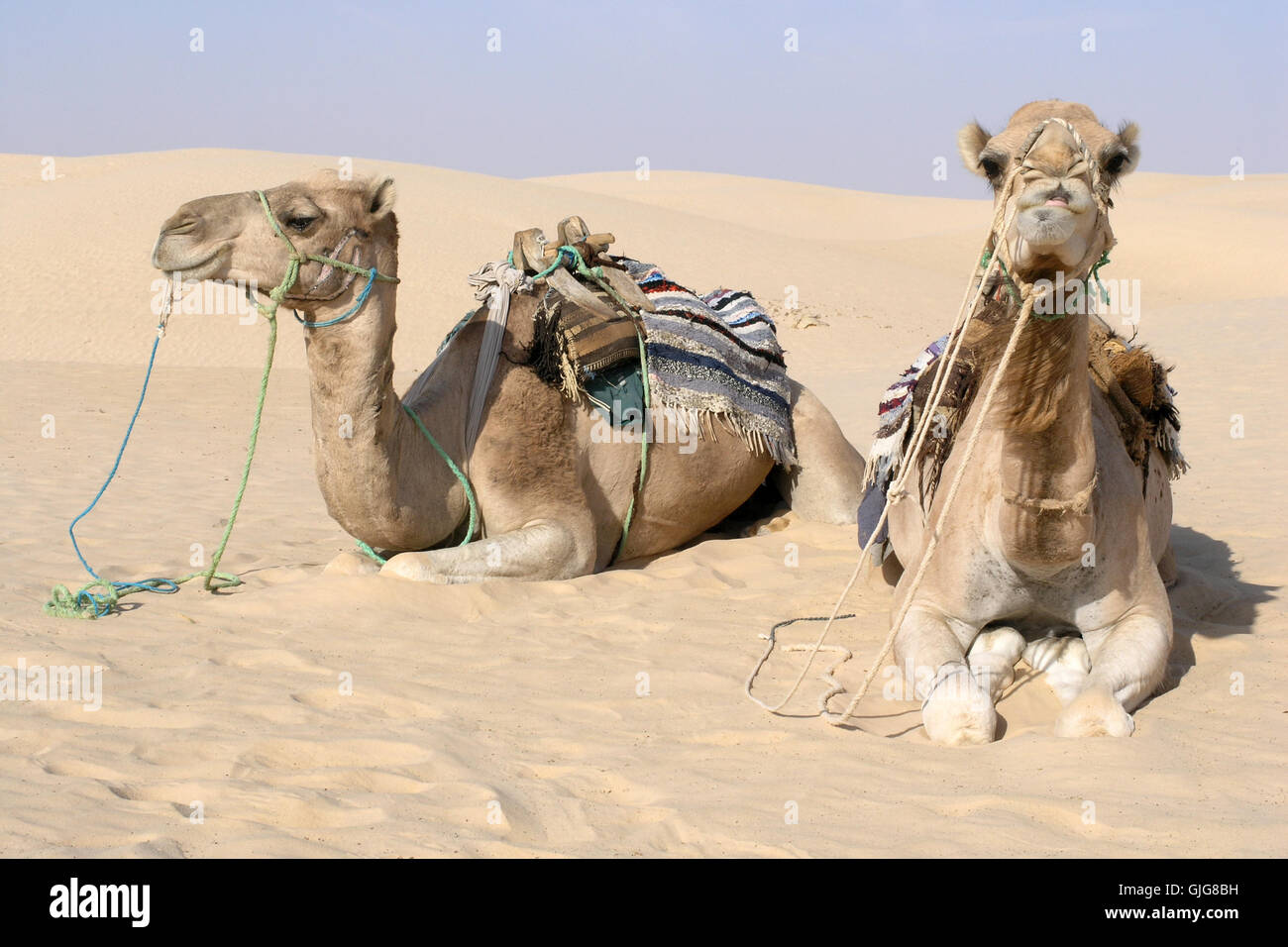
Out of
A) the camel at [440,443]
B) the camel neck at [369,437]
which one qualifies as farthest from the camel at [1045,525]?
the camel neck at [369,437]

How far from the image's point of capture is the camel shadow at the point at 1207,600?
4.97 m

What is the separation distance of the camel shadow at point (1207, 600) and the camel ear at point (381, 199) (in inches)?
138

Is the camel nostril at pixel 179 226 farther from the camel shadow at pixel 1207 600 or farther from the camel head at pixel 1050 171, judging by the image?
the camel shadow at pixel 1207 600

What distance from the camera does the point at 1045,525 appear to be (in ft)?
13.4

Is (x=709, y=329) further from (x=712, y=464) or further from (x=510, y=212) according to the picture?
(x=510, y=212)

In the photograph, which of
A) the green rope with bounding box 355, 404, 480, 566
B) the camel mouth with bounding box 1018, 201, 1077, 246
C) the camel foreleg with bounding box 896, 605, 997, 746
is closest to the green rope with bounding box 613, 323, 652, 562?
the green rope with bounding box 355, 404, 480, 566

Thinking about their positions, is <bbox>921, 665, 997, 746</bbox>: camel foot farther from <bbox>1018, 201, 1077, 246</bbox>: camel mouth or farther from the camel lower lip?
the camel lower lip

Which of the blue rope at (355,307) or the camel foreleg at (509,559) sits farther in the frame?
the camel foreleg at (509,559)

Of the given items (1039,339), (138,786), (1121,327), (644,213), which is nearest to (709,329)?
(1039,339)

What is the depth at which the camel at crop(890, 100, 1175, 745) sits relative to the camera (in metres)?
3.46

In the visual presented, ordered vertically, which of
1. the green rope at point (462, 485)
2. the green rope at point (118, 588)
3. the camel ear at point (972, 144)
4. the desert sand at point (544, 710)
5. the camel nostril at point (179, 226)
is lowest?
the desert sand at point (544, 710)

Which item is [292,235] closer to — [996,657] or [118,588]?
[118,588]

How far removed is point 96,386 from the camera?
1411 centimetres

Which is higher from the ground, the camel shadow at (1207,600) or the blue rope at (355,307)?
the blue rope at (355,307)
